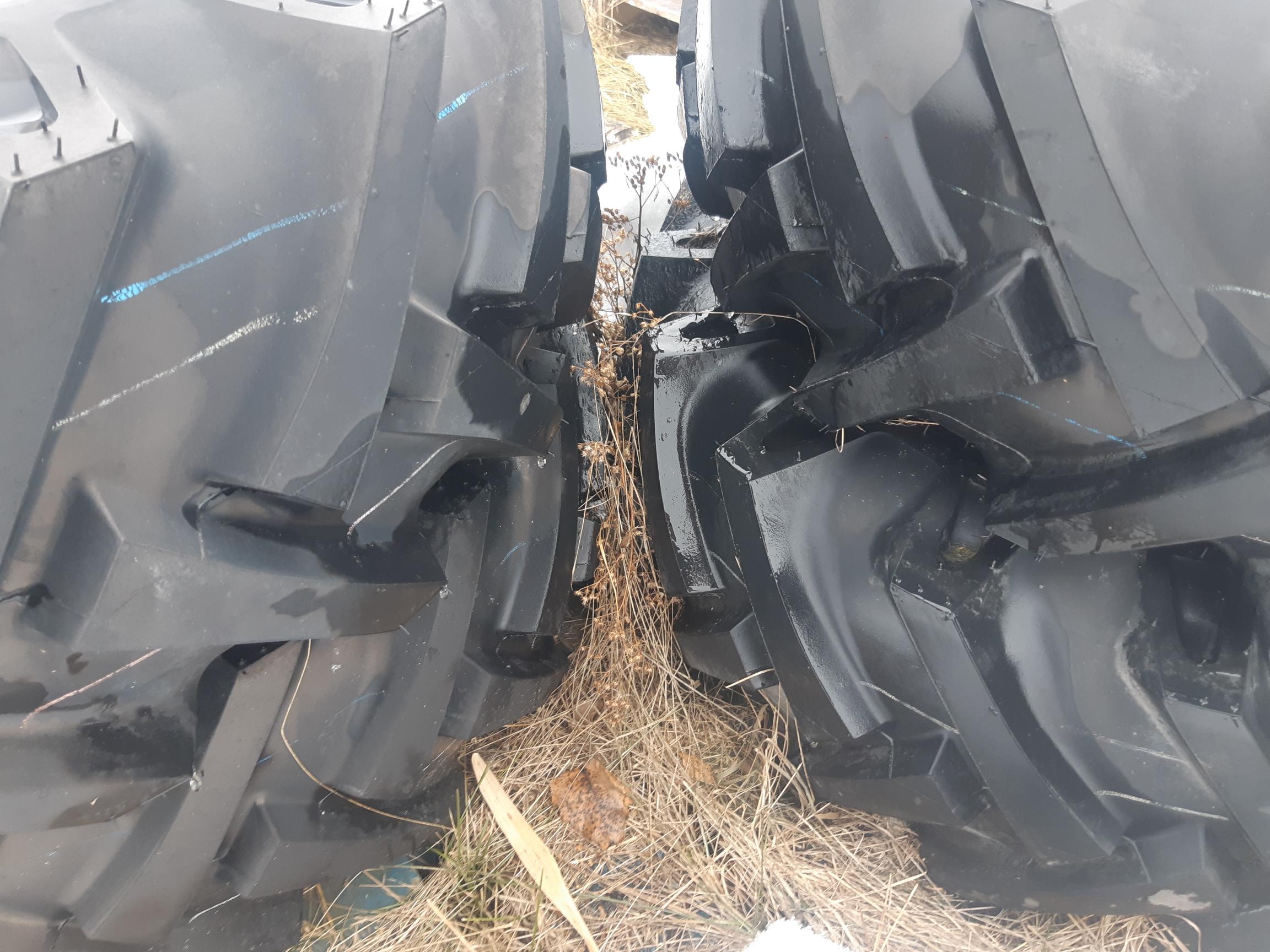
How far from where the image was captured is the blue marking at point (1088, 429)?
2.95 feet

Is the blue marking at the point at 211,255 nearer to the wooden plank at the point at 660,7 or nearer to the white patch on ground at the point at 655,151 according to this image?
the white patch on ground at the point at 655,151

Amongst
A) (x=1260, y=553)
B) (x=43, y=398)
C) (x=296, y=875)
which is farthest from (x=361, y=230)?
(x=1260, y=553)

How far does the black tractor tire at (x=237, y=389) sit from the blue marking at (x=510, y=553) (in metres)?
0.11

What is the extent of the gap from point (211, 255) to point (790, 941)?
4.46 feet

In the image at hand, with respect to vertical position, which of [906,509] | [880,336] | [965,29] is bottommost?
[906,509]

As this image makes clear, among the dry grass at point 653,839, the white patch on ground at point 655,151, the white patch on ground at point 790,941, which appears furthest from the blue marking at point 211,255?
the white patch on ground at point 790,941

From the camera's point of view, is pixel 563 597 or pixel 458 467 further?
pixel 563 597

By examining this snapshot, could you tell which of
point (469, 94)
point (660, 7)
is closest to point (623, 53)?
point (660, 7)

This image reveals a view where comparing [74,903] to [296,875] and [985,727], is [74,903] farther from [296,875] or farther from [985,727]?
[985,727]

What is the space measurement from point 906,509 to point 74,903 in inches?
45.5

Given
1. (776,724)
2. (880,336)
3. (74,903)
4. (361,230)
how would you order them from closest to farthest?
(361,230) < (74,903) < (880,336) < (776,724)

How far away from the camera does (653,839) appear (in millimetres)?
1605

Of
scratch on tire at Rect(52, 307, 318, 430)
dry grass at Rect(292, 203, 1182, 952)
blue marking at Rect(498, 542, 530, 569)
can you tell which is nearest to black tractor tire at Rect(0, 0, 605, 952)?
scratch on tire at Rect(52, 307, 318, 430)

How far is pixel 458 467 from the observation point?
3.86 ft
